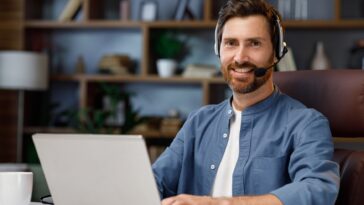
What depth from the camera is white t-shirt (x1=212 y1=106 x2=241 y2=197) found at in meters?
1.69

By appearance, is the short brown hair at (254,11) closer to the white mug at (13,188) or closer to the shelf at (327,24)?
the white mug at (13,188)

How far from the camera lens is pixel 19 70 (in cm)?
435

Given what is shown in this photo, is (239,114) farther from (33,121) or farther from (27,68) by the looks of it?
(33,121)

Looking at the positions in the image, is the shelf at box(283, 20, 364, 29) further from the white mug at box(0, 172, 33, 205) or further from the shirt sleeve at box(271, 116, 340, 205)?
the white mug at box(0, 172, 33, 205)

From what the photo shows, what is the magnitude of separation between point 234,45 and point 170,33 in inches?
118

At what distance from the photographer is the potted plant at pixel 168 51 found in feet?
14.9

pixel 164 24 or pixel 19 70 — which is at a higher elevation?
pixel 164 24

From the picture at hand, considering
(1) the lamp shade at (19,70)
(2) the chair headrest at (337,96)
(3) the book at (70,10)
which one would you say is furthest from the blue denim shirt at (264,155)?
(3) the book at (70,10)

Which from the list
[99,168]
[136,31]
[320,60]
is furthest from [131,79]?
[99,168]

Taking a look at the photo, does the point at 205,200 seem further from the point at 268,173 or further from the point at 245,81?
the point at 245,81

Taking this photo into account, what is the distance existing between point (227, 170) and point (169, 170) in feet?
0.55

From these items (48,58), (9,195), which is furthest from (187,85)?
(9,195)

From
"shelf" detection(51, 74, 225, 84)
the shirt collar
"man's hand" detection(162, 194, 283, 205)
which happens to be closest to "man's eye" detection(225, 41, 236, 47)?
the shirt collar

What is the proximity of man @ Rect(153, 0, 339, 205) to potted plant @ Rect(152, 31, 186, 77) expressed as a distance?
266 cm
